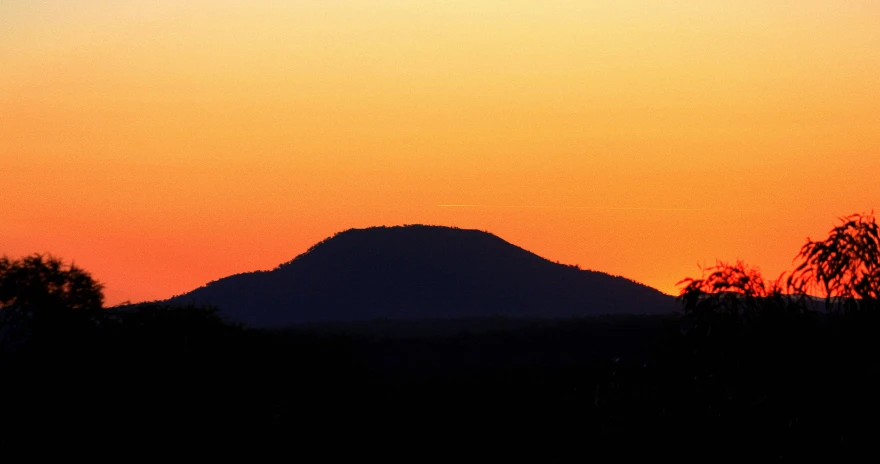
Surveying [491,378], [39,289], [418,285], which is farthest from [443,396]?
[418,285]

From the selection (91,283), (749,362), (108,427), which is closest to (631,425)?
(749,362)

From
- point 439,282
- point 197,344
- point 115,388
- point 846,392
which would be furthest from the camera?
point 439,282

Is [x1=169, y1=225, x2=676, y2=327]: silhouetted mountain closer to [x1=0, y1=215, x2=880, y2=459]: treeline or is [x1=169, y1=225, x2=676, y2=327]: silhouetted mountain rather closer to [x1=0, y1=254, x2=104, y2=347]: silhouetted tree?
[x1=0, y1=215, x2=880, y2=459]: treeline

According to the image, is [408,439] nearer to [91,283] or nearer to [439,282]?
[91,283]

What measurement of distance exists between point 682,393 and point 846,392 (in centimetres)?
357

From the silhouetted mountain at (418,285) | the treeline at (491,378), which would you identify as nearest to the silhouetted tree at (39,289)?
the treeline at (491,378)

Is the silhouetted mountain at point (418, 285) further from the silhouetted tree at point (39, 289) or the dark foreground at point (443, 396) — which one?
the silhouetted tree at point (39, 289)

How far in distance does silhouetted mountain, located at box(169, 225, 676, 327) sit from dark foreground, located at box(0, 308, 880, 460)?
6481 cm

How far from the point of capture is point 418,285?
15700cm

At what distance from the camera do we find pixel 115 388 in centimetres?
4956

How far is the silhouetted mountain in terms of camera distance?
152m

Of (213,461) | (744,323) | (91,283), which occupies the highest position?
(91,283)

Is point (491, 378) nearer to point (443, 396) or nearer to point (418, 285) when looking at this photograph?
point (443, 396)

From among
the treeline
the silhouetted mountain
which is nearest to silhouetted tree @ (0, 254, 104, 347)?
the treeline
